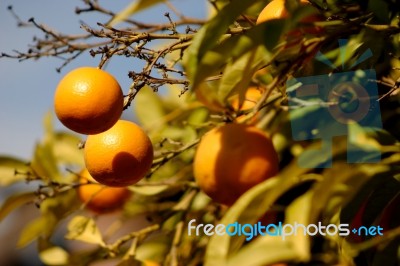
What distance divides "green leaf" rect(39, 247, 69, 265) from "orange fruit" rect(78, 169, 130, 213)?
0.41ft

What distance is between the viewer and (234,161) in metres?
0.64

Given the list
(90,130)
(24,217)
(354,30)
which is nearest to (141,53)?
(90,130)

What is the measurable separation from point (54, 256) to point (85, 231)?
13 centimetres

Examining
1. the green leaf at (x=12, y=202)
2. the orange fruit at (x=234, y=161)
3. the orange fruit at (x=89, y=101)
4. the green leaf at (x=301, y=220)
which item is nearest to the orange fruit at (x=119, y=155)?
the orange fruit at (x=89, y=101)

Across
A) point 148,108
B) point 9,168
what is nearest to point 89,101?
point 9,168

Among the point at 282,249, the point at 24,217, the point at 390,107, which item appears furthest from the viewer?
the point at 24,217

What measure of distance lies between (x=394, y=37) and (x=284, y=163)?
422 mm

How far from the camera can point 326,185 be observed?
1.74 feet

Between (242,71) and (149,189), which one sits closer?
(242,71)

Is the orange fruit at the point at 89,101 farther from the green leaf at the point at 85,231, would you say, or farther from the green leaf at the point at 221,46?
the green leaf at the point at 85,231

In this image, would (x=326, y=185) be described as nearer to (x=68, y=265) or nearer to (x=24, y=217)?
(x=68, y=265)

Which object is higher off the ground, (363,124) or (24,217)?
(363,124)

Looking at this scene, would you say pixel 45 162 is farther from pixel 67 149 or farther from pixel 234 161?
pixel 234 161

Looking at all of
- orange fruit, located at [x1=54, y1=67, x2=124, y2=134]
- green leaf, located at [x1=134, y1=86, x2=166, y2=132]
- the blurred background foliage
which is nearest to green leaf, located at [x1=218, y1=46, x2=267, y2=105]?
the blurred background foliage
